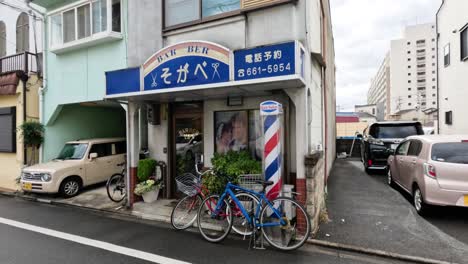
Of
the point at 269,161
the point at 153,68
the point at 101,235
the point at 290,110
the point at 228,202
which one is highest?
the point at 153,68

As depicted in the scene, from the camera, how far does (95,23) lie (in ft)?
26.6

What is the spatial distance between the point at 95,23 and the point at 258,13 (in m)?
5.59

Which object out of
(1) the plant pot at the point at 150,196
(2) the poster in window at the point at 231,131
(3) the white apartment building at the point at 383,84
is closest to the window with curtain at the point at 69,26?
(1) the plant pot at the point at 150,196

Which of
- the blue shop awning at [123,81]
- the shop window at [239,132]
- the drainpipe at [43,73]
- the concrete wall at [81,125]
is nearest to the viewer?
the blue shop awning at [123,81]

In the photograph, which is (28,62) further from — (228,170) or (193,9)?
(228,170)

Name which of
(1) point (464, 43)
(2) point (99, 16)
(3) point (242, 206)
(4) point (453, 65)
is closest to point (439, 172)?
(3) point (242, 206)

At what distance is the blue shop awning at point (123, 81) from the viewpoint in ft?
19.2

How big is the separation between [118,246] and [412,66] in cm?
9633

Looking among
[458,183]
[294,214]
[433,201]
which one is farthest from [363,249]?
[458,183]

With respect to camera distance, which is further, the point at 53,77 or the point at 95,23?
the point at 53,77

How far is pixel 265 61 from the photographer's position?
443cm

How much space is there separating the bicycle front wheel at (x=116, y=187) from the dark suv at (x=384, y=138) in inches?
341

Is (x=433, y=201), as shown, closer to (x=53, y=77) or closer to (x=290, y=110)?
(x=290, y=110)

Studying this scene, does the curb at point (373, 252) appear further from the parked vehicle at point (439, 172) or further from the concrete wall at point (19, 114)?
the concrete wall at point (19, 114)
